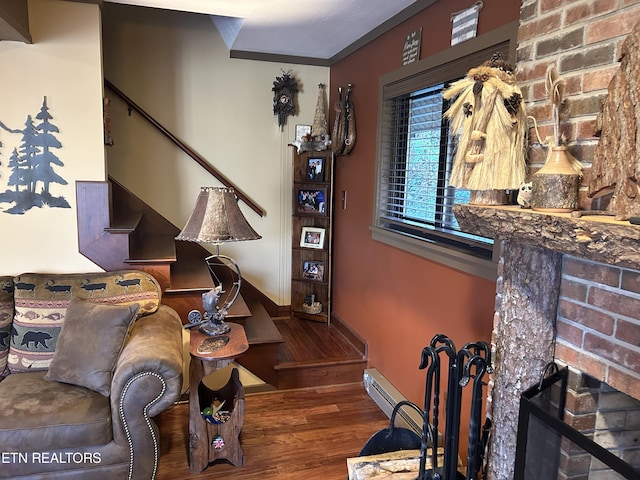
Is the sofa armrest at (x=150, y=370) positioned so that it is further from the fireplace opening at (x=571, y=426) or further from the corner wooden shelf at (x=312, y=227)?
the corner wooden shelf at (x=312, y=227)

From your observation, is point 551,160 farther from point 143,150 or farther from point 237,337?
point 143,150

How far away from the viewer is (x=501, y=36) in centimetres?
190

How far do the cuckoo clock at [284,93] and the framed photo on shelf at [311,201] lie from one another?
70 centimetres

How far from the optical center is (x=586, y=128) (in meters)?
1.28

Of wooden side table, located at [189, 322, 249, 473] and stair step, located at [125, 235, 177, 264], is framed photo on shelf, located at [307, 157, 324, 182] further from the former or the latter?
wooden side table, located at [189, 322, 249, 473]

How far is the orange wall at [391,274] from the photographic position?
7.14 ft

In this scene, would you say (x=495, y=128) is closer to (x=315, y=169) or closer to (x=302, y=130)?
(x=315, y=169)

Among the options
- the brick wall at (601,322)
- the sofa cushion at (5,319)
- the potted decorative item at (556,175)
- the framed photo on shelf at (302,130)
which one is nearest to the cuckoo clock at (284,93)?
the framed photo on shelf at (302,130)

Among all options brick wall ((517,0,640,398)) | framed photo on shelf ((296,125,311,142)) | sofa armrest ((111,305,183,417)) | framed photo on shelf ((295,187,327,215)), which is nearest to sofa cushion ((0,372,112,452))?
sofa armrest ((111,305,183,417))

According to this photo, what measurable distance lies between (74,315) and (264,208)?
2.10 m

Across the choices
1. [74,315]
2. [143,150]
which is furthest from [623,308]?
[143,150]

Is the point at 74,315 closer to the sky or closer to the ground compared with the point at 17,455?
closer to the sky

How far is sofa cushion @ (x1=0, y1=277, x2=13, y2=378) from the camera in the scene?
7.61 feet

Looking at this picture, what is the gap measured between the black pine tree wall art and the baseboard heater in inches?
88.4
